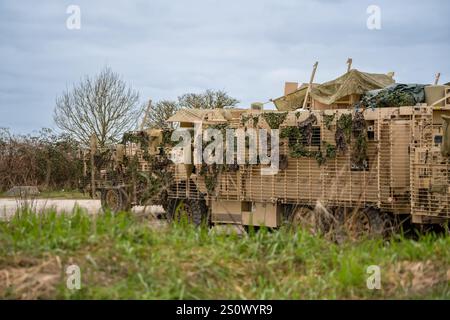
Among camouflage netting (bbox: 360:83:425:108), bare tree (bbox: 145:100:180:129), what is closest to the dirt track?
camouflage netting (bbox: 360:83:425:108)

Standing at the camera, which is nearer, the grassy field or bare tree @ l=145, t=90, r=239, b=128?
the grassy field

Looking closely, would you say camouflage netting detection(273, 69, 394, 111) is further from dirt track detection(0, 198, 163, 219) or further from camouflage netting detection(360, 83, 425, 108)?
dirt track detection(0, 198, 163, 219)

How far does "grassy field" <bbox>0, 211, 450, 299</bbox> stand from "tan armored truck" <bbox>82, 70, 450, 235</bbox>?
193 centimetres

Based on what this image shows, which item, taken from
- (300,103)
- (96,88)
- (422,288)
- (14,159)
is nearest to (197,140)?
(300,103)

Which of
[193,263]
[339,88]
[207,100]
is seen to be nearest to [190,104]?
[207,100]

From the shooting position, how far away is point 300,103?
20578 mm

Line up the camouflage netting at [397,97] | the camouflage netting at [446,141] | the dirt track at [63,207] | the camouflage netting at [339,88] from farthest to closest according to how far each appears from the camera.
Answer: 1. the camouflage netting at [339,88]
2. the camouflage netting at [397,97]
3. the camouflage netting at [446,141]
4. the dirt track at [63,207]

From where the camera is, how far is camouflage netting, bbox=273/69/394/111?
62.3 feet

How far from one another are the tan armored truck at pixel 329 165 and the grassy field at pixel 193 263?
1929mm

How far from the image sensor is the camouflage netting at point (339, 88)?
19.0 m

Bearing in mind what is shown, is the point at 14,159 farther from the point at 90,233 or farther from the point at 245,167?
the point at 90,233

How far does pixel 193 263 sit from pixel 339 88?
12012 millimetres

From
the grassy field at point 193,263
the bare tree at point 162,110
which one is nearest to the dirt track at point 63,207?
the grassy field at point 193,263

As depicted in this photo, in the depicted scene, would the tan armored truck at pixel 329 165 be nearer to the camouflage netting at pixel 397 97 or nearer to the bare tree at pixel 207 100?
the camouflage netting at pixel 397 97
